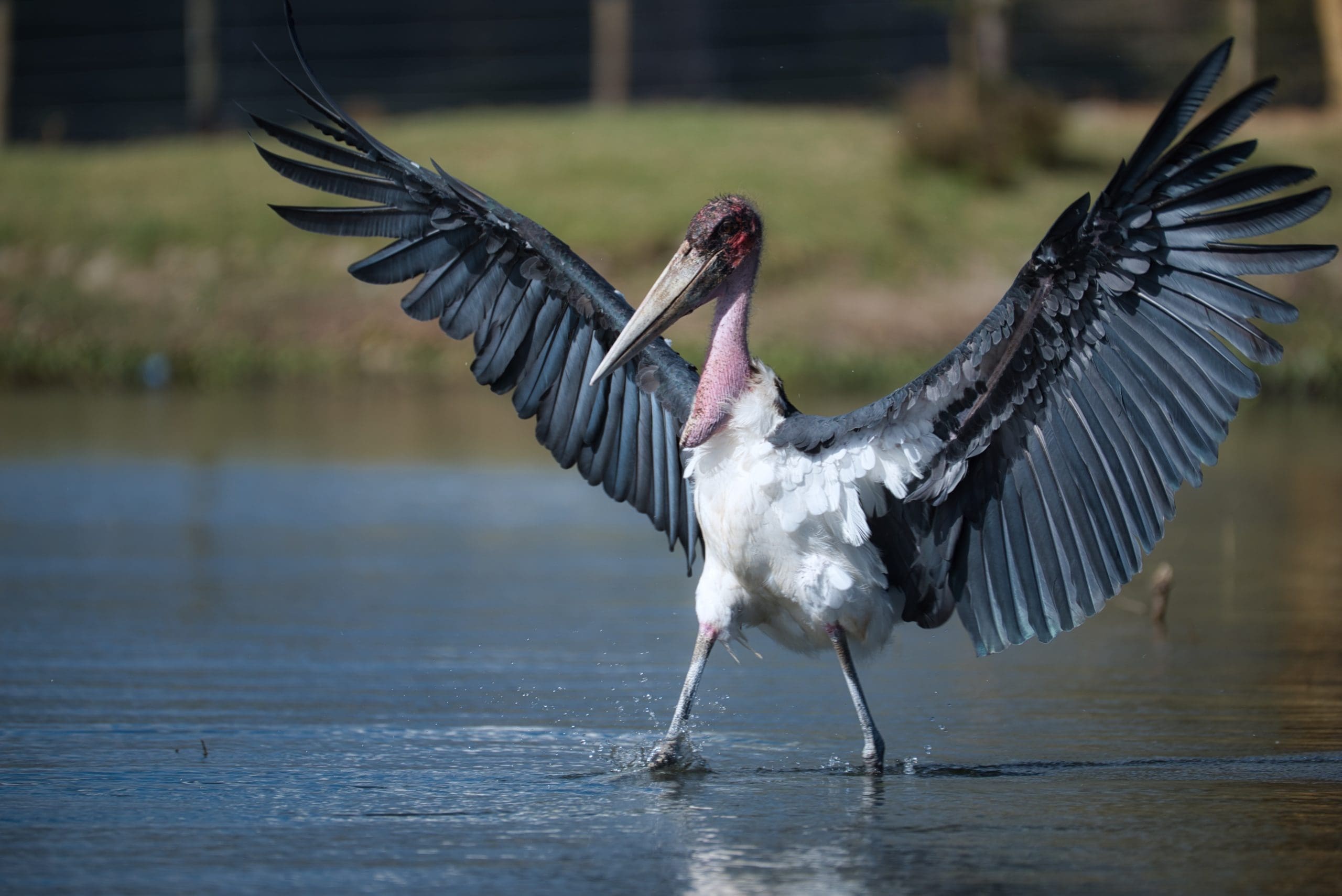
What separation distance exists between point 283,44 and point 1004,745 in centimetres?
2624

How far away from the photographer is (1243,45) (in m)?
28.0

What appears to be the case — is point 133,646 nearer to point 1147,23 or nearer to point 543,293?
point 543,293

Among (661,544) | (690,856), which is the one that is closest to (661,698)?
(690,856)

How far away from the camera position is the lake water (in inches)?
177

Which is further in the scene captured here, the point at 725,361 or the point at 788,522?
the point at 725,361

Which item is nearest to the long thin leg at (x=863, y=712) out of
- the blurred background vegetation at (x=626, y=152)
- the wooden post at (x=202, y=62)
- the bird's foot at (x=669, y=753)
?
the bird's foot at (x=669, y=753)

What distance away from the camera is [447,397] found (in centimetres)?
1903

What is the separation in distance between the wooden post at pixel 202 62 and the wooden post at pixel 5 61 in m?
2.59

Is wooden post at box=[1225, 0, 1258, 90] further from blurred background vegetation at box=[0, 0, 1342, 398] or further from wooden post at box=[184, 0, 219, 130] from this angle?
wooden post at box=[184, 0, 219, 130]

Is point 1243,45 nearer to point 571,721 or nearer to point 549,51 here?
point 549,51

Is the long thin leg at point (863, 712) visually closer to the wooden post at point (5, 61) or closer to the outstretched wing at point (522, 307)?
Answer: the outstretched wing at point (522, 307)

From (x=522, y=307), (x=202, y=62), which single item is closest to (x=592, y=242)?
(x=202, y=62)

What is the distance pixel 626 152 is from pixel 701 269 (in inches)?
756

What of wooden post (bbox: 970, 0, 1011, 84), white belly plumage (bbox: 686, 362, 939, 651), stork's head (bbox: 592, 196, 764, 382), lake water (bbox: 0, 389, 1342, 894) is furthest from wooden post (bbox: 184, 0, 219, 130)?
white belly plumage (bbox: 686, 362, 939, 651)
